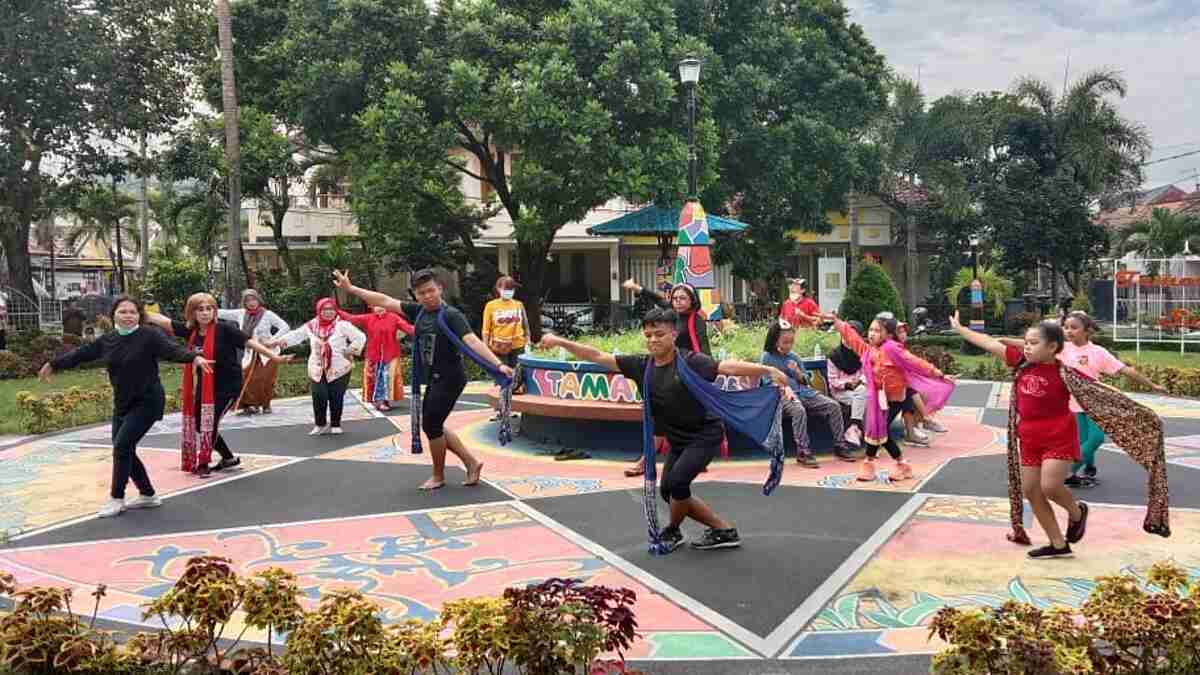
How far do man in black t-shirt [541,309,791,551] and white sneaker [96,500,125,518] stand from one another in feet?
13.3

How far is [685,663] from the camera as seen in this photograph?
14.5 feet

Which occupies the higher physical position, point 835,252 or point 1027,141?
point 1027,141

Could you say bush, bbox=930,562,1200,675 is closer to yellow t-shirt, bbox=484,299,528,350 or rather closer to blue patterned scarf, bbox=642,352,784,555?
blue patterned scarf, bbox=642,352,784,555

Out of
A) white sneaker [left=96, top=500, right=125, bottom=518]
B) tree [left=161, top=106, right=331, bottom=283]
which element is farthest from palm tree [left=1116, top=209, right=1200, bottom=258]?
white sneaker [left=96, top=500, right=125, bottom=518]

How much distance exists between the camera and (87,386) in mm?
18031

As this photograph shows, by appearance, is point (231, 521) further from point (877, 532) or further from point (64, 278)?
point (64, 278)

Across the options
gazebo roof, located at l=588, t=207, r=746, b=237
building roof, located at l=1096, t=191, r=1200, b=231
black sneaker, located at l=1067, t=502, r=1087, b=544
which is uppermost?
building roof, located at l=1096, t=191, r=1200, b=231

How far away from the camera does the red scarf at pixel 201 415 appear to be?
29.5ft

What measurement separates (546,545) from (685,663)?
225 cm

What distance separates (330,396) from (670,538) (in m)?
6.68

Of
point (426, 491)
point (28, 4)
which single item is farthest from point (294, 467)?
point (28, 4)

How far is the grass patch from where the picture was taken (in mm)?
13734

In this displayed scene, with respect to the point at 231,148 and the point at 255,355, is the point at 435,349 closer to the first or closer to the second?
the point at 255,355

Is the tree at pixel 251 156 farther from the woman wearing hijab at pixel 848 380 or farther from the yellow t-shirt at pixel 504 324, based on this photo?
the woman wearing hijab at pixel 848 380
